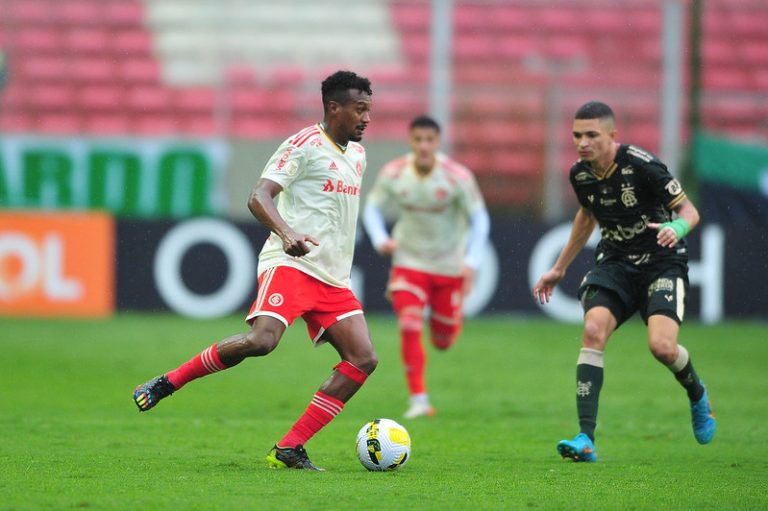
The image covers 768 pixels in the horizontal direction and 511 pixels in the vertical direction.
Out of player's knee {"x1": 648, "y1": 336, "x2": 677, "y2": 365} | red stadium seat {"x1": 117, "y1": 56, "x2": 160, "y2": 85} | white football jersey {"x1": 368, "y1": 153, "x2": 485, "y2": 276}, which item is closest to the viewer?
player's knee {"x1": 648, "y1": 336, "x2": 677, "y2": 365}

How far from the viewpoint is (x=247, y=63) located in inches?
800

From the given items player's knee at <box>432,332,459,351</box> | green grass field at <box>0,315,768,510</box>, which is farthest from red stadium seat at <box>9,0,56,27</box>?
player's knee at <box>432,332,459,351</box>

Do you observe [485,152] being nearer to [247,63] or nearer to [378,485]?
[247,63]

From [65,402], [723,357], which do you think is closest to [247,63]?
[723,357]

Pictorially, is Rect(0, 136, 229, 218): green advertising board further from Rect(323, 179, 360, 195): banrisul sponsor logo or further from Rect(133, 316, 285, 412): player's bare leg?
Rect(133, 316, 285, 412): player's bare leg

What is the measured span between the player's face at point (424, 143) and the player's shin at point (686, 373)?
11.1 ft

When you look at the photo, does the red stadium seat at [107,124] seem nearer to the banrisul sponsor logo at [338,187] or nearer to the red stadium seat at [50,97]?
the red stadium seat at [50,97]

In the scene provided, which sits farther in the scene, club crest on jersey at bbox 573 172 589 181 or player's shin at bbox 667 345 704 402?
club crest on jersey at bbox 573 172 589 181

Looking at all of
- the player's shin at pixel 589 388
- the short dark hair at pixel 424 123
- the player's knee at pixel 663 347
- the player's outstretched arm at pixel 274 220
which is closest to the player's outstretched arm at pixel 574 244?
the player's shin at pixel 589 388

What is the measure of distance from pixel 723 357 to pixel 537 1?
875cm

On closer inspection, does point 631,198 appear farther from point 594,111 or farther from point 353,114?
point 353,114

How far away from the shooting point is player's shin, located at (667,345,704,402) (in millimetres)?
7641

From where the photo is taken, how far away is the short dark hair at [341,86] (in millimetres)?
7242

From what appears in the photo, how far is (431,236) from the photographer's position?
10727mm
